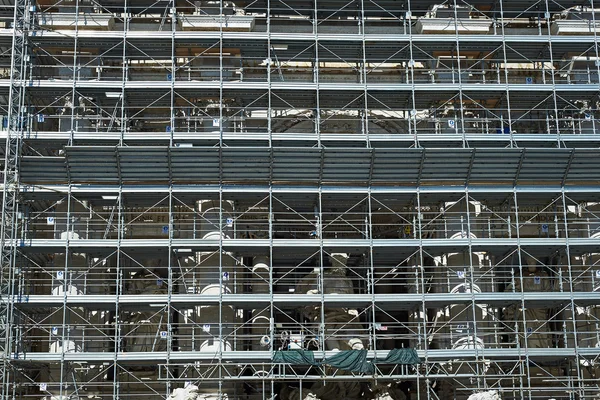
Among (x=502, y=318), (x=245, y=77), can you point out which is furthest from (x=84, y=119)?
(x=502, y=318)

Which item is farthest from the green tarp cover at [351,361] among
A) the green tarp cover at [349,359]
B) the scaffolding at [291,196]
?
the scaffolding at [291,196]

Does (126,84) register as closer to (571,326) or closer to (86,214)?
(86,214)

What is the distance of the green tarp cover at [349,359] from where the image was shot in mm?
39938

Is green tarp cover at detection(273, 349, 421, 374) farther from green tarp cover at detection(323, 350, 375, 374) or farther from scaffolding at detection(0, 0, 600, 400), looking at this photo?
scaffolding at detection(0, 0, 600, 400)

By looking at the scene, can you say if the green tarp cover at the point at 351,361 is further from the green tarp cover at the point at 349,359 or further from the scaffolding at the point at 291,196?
the scaffolding at the point at 291,196

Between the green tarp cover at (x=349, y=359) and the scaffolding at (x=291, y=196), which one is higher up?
the scaffolding at (x=291, y=196)

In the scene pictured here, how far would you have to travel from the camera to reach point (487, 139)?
44438 millimetres

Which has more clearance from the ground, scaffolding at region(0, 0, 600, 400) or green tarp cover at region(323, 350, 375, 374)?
scaffolding at region(0, 0, 600, 400)

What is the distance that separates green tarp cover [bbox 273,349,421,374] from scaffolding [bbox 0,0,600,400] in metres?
0.11

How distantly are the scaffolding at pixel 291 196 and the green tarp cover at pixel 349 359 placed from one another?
11 cm

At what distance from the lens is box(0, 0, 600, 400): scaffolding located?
138 feet

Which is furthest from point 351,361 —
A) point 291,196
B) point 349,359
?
point 291,196

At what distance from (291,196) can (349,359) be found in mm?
7628

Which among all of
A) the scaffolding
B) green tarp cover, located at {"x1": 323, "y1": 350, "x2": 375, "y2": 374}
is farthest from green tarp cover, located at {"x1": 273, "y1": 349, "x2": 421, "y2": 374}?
the scaffolding
